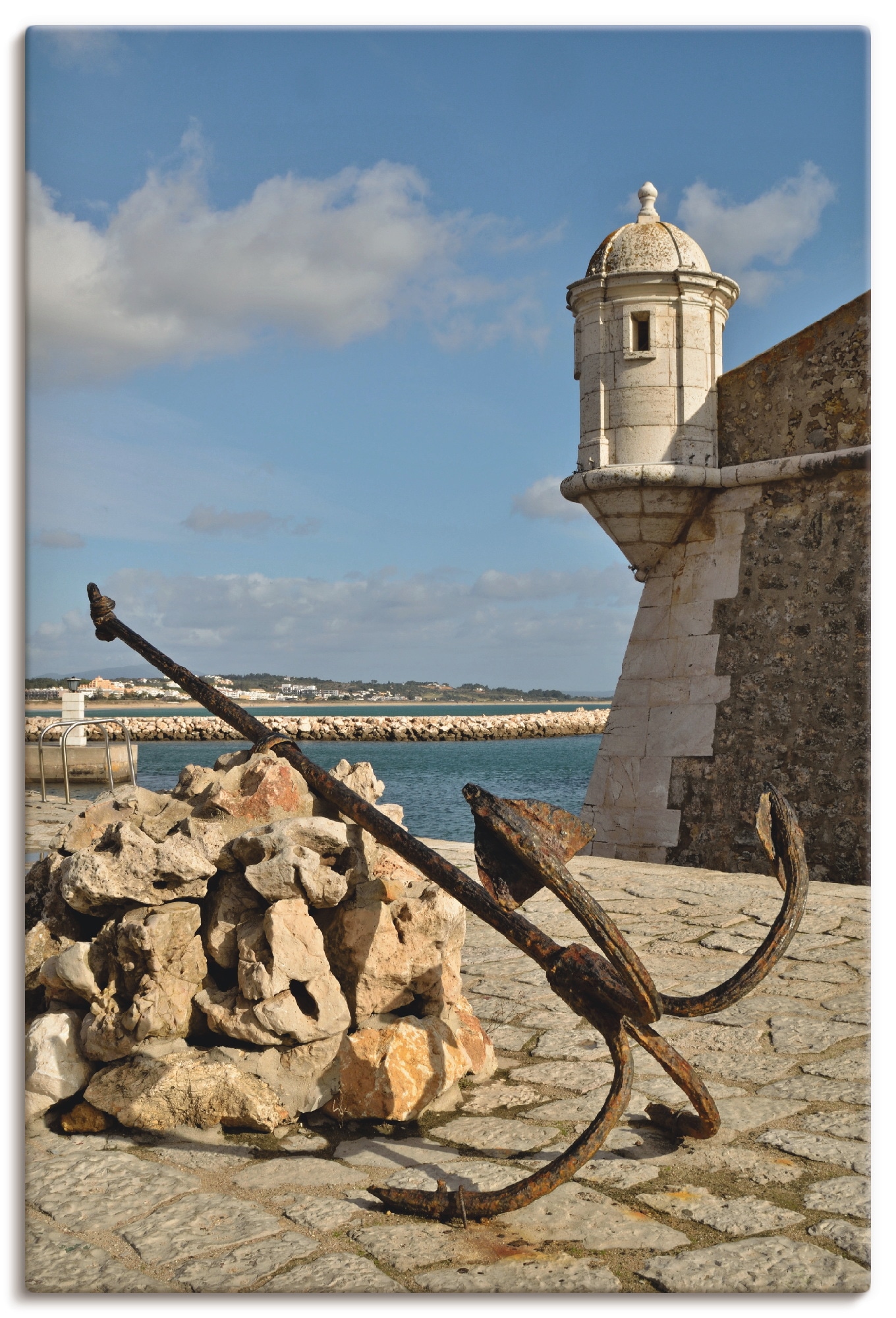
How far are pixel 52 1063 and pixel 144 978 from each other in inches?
13.0

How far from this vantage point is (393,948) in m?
2.87

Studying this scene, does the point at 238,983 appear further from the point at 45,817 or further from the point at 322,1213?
the point at 45,817

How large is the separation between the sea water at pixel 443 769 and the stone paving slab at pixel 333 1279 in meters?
11.4

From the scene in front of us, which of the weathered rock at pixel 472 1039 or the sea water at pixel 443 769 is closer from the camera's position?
the weathered rock at pixel 472 1039

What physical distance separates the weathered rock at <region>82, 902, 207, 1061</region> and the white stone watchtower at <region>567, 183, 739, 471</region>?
626cm

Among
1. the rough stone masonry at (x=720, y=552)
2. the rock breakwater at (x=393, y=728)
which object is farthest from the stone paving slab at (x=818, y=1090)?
the rock breakwater at (x=393, y=728)

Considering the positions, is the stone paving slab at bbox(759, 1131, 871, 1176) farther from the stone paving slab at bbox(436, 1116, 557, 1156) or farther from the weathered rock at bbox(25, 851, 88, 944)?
the weathered rock at bbox(25, 851, 88, 944)

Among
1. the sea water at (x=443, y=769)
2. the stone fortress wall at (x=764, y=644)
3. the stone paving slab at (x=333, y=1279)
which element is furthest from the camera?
the sea water at (x=443, y=769)

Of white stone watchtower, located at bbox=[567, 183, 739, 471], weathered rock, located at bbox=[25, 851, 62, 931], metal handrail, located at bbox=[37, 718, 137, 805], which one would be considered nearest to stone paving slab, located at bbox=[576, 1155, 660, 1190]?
weathered rock, located at bbox=[25, 851, 62, 931]

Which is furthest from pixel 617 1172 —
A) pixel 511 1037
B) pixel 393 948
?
pixel 511 1037

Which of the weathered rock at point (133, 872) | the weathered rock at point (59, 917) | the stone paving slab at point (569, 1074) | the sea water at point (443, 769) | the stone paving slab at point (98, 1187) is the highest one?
the weathered rock at point (133, 872)

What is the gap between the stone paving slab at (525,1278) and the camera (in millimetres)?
1977

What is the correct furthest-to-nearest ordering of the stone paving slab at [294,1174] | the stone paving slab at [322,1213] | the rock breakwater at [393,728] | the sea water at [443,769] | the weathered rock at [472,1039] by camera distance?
the rock breakwater at [393,728] < the sea water at [443,769] < the weathered rock at [472,1039] < the stone paving slab at [294,1174] < the stone paving slab at [322,1213]

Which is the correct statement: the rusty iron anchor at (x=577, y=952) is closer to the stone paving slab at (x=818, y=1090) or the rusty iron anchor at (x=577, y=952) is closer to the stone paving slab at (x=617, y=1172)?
the stone paving slab at (x=617, y=1172)
